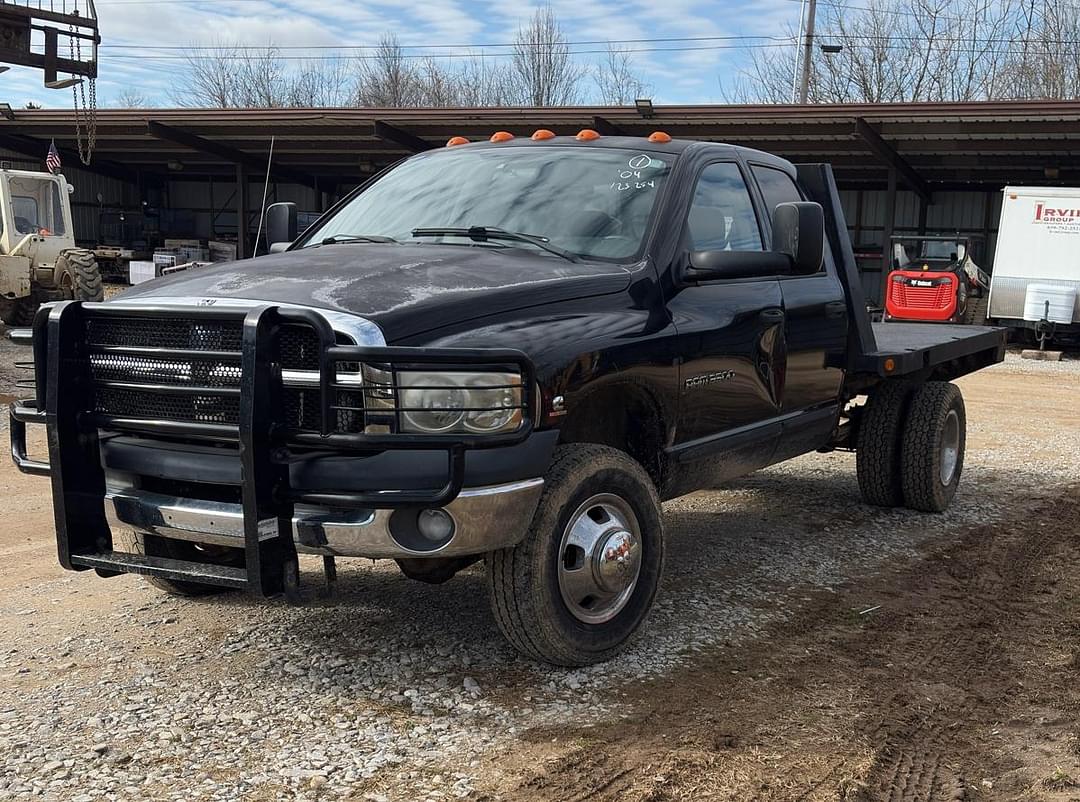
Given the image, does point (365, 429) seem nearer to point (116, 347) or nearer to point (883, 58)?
point (116, 347)

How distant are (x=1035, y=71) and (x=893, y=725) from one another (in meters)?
43.3

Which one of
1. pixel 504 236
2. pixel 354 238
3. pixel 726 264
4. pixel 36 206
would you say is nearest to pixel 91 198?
pixel 36 206

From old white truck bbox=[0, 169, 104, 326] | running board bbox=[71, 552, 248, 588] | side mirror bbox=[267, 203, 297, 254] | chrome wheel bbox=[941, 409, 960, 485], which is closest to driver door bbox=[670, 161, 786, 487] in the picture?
running board bbox=[71, 552, 248, 588]

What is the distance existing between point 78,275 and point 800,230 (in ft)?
44.5

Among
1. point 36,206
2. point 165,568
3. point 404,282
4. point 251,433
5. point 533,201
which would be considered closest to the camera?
point 251,433

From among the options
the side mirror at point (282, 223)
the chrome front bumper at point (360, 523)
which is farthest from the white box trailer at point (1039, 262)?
the chrome front bumper at point (360, 523)

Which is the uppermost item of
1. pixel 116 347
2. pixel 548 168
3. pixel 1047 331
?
pixel 548 168

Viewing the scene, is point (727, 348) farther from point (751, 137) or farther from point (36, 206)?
point (751, 137)

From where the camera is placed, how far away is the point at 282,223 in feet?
18.8

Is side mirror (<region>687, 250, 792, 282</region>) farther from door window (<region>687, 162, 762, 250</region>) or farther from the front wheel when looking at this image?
the front wheel

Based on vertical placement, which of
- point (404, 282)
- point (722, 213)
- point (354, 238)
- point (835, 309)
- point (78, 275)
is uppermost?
point (722, 213)

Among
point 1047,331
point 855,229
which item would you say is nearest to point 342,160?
point 855,229

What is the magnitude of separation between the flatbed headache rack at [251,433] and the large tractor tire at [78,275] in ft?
42.5

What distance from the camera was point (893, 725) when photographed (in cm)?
383
